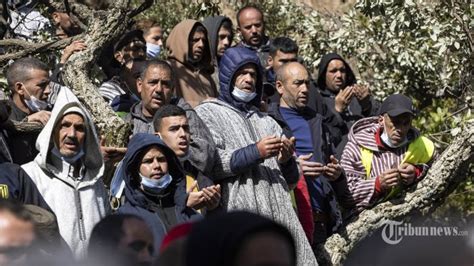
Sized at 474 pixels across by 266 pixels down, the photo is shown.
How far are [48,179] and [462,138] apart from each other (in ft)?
10.6

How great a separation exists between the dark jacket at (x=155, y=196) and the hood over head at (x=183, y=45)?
8.13ft

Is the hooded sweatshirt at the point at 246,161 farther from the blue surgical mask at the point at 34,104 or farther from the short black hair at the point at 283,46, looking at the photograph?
the short black hair at the point at 283,46

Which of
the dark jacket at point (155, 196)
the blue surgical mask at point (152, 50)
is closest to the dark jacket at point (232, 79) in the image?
the dark jacket at point (155, 196)

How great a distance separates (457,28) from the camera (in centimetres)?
1139

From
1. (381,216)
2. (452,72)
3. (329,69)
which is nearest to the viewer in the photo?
(381,216)

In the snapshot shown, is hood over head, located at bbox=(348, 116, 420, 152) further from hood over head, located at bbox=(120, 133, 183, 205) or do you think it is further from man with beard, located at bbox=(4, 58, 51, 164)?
hood over head, located at bbox=(120, 133, 183, 205)

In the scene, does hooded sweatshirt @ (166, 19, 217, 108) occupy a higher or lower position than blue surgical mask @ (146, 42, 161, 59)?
lower

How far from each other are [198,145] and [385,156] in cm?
183

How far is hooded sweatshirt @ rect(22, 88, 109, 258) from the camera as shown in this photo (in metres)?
7.23

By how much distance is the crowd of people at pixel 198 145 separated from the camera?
7207 mm

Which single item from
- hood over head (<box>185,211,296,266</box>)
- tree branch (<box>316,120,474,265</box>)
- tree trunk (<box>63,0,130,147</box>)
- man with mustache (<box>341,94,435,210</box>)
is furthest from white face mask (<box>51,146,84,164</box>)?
hood over head (<box>185,211,296,266</box>)

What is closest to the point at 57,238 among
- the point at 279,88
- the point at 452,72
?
the point at 279,88

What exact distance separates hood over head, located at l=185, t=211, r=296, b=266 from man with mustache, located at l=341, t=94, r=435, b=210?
560 centimetres

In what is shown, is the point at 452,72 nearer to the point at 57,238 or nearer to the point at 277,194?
the point at 277,194
